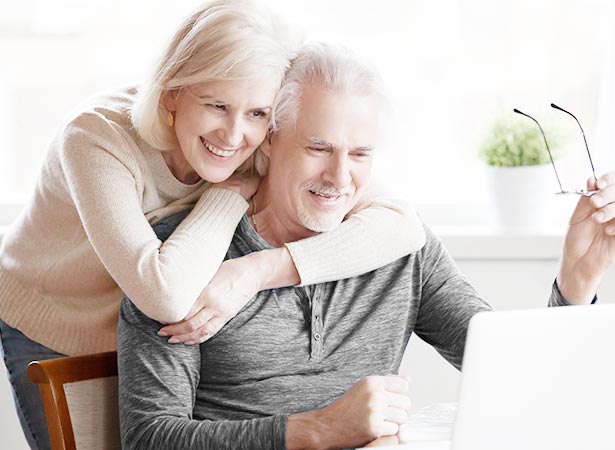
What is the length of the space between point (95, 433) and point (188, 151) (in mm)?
538

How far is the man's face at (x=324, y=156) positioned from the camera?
1.83m

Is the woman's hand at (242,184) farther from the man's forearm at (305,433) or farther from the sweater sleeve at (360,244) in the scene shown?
the man's forearm at (305,433)

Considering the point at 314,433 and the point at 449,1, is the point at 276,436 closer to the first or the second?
the point at 314,433

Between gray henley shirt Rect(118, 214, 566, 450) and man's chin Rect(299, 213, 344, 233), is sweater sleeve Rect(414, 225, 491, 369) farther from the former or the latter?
man's chin Rect(299, 213, 344, 233)

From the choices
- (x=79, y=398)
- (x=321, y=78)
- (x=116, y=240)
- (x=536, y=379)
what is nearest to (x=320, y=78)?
(x=321, y=78)

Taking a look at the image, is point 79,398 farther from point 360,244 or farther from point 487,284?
point 487,284

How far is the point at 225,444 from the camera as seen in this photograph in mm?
1636

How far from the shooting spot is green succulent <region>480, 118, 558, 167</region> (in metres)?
2.89

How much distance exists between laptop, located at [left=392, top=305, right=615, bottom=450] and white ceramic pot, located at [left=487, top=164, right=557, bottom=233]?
5.75ft

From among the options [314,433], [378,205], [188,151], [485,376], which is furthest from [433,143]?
[485,376]

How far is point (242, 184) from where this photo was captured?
1.92 meters

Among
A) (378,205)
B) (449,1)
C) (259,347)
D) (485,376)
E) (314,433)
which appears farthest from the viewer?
(449,1)

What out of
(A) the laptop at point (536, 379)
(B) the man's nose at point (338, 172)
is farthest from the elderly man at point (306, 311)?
(A) the laptop at point (536, 379)

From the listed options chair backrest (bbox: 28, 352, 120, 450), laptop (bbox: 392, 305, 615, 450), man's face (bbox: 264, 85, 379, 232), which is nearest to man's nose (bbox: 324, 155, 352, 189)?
man's face (bbox: 264, 85, 379, 232)
